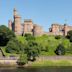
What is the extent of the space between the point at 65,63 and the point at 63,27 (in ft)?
142

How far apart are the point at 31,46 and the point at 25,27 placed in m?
32.9

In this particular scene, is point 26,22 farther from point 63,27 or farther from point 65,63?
point 65,63

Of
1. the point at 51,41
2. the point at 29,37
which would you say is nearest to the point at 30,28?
the point at 29,37

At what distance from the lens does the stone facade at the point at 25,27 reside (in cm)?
14125

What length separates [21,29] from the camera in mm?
143625

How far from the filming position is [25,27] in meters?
143

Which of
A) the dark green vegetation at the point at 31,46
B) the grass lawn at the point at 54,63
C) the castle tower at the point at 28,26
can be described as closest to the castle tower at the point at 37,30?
the castle tower at the point at 28,26

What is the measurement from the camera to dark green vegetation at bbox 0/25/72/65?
4156 inches

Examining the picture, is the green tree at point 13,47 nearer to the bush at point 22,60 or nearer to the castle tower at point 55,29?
the bush at point 22,60

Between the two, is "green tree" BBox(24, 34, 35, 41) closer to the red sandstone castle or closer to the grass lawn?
the red sandstone castle

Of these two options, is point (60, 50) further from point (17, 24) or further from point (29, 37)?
point (17, 24)

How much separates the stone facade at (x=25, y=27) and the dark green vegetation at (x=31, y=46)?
4035 millimetres

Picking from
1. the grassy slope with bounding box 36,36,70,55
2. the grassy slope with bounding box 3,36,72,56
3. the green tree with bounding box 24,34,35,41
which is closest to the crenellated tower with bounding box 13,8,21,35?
the green tree with bounding box 24,34,35,41

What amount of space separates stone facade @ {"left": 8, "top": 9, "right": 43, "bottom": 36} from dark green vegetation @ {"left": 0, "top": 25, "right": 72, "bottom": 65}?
404 cm
